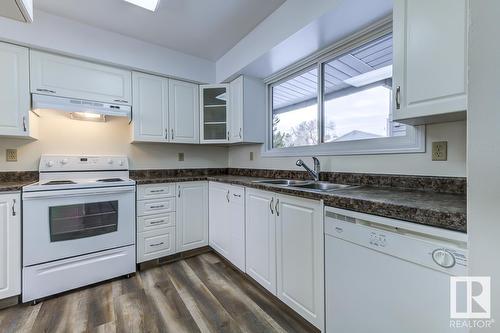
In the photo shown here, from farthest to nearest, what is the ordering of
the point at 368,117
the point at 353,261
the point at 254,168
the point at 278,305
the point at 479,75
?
the point at 254,168 → the point at 368,117 → the point at 278,305 → the point at 353,261 → the point at 479,75

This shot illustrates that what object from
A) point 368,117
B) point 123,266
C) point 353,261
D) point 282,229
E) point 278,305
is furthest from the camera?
point 123,266

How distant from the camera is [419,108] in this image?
112 centimetres

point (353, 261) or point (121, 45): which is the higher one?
point (121, 45)

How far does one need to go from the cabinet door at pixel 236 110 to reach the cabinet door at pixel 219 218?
0.65 meters

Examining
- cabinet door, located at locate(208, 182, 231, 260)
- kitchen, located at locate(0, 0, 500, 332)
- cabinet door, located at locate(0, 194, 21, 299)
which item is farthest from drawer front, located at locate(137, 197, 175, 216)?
cabinet door, located at locate(0, 194, 21, 299)

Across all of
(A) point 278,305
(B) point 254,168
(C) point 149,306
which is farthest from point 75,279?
(B) point 254,168

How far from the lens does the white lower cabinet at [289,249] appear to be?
1.32 m

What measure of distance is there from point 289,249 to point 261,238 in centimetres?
32

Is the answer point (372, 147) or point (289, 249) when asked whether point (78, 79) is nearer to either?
point (289, 249)

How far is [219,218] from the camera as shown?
8.03 feet

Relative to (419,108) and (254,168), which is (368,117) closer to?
(419,108)

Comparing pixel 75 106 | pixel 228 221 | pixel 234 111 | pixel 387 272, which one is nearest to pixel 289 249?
pixel 387 272

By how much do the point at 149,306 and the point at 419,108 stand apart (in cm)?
218

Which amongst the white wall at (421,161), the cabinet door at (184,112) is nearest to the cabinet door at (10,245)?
the cabinet door at (184,112)
